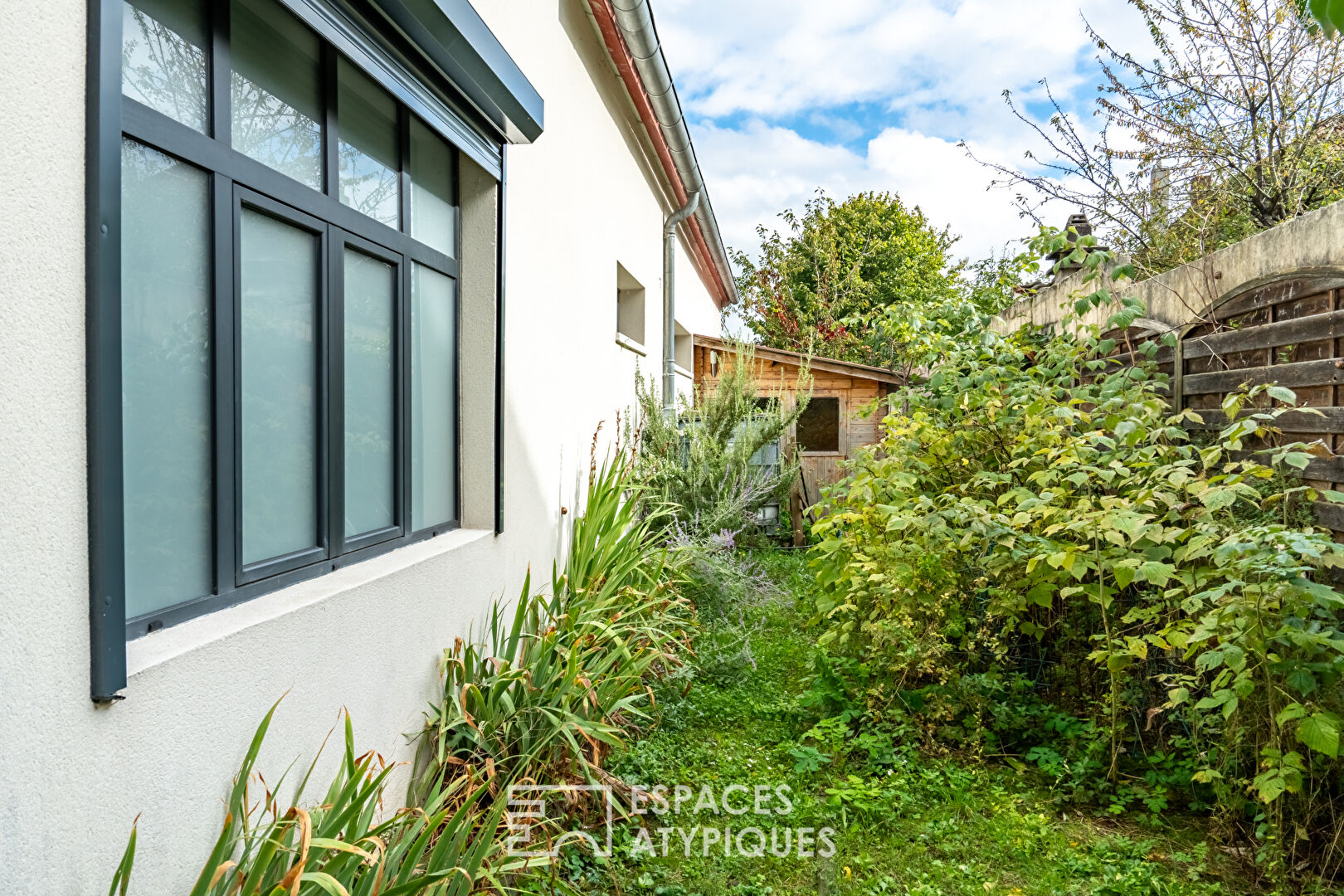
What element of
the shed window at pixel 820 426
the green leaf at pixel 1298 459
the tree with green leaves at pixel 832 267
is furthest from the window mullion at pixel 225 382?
the tree with green leaves at pixel 832 267

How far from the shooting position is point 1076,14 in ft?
20.7

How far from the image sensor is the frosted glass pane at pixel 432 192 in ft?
9.20

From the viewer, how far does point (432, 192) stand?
2953mm

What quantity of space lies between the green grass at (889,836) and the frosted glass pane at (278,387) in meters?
1.51

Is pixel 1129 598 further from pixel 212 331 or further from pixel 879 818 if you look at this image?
pixel 212 331

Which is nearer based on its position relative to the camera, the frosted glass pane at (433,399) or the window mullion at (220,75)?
the window mullion at (220,75)

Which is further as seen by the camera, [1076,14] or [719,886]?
[1076,14]

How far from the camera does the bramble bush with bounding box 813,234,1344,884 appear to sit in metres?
2.48

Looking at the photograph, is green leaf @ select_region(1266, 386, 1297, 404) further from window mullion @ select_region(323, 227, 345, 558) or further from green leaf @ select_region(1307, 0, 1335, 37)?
window mullion @ select_region(323, 227, 345, 558)

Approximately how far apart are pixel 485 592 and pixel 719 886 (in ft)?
4.60

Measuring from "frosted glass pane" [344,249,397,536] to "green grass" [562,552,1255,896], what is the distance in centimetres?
139

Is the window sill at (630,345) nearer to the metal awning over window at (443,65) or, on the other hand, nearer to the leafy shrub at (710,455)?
the leafy shrub at (710,455)

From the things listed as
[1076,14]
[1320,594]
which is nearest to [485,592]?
[1320,594]

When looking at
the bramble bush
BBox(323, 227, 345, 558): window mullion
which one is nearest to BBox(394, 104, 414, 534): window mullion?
BBox(323, 227, 345, 558): window mullion
